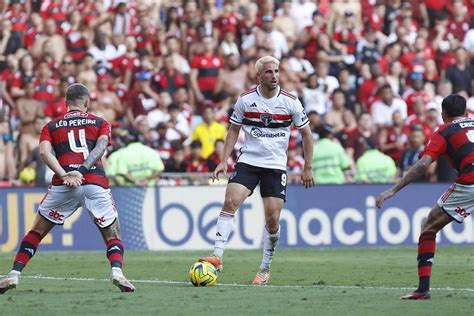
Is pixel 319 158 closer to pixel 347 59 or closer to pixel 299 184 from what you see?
pixel 299 184

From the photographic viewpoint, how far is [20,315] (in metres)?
9.91

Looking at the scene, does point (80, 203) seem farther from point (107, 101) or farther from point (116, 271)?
point (107, 101)

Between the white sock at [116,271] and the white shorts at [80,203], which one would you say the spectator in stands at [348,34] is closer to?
the white shorts at [80,203]

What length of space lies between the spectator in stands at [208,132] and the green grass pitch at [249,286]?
11.2ft

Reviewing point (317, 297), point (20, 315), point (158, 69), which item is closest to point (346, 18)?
point (158, 69)

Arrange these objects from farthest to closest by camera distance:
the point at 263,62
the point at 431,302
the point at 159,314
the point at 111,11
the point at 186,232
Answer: the point at 111,11 → the point at 186,232 → the point at 263,62 → the point at 431,302 → the point at 159,314

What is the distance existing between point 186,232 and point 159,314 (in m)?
11.0

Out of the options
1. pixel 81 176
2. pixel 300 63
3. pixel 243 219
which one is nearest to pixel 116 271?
pixel 81 176

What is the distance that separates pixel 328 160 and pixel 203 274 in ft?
30.3

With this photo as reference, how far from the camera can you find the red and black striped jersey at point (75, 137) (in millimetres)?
12086

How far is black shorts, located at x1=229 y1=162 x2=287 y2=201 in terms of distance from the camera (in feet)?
42.8

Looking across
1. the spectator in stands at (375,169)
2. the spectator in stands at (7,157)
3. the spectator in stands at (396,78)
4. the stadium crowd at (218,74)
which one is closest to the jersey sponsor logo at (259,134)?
the stadium crowd at (218,74)

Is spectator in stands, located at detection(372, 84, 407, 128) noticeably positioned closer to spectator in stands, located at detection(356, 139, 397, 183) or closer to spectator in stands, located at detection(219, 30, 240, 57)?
spectator in stands, located at detection(356, 139, 397, 183)

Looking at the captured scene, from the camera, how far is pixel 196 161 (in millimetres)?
22031
